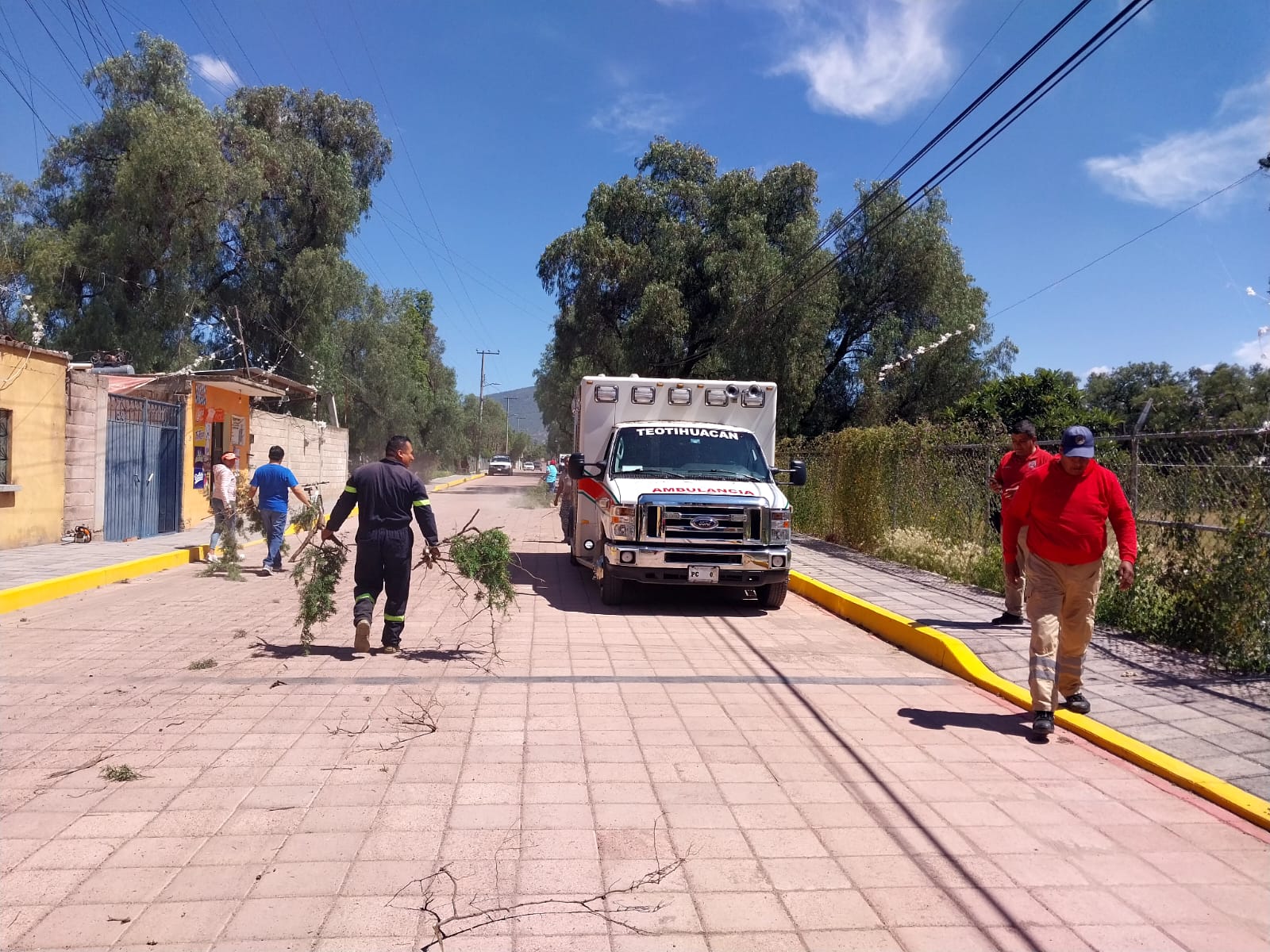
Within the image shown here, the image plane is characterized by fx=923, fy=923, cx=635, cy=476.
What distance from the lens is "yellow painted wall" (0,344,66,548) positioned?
13.2 m

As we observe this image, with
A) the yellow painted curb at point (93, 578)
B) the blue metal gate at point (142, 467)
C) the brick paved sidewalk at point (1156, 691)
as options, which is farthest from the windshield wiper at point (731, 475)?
the blue metal gate at point (142, 467)

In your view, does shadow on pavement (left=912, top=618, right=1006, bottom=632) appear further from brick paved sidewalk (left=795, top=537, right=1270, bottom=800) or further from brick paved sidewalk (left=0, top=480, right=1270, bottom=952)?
brick paved sidewalk (left=0, top=480, right=1270, bottom=952)

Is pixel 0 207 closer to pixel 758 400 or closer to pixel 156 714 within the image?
pixel 758 400

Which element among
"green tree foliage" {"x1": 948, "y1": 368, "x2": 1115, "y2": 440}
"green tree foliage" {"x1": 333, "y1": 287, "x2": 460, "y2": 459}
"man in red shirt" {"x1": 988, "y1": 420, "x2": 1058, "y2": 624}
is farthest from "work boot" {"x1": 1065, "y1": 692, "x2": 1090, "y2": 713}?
"green tree foliage" {"x1": 333, "y1": 287, "x2": 460, "y2": 459}

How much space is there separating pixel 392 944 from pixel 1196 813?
3948mm

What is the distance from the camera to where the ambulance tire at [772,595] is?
34.0ft

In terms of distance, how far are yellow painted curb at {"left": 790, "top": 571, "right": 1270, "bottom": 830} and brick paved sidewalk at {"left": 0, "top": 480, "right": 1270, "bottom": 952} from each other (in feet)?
0.38

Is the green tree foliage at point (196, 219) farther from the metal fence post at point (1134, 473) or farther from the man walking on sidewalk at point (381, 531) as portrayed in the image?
the metal fence post at point (1134, 473)

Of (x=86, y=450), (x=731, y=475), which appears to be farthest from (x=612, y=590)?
(x=86, y=450)

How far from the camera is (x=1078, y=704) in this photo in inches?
239

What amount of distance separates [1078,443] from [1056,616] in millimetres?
1110

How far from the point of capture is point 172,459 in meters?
18.1

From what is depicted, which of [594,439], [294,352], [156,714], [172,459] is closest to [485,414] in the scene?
[294,352]

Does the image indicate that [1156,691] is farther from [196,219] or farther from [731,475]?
[196,219]
